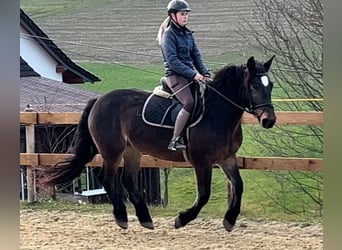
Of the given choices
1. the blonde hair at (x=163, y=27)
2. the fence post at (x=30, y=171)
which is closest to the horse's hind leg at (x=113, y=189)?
the fence post at (x=30, y=171)

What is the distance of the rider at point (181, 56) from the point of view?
3.10 m

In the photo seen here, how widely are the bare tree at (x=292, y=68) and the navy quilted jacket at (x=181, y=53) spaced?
10.3 inches

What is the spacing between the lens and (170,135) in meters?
3.20

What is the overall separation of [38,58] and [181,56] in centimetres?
73

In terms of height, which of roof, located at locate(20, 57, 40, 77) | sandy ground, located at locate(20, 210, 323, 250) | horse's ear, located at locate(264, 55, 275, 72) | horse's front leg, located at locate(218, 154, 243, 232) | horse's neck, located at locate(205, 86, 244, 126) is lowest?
sandy ground, located at locate(20, 210, 323, 250)

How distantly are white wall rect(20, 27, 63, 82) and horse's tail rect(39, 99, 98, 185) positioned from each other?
0.24 m

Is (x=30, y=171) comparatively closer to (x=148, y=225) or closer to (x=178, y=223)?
(x=148, y=225)

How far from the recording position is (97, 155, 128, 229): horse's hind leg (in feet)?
10.9

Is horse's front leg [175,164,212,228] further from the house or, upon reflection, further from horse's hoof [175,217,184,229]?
the house

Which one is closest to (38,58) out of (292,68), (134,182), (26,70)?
(26,70)

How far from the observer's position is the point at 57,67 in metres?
3.36

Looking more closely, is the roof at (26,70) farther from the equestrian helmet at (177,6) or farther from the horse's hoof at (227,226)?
the horse's hoof at (227,226)

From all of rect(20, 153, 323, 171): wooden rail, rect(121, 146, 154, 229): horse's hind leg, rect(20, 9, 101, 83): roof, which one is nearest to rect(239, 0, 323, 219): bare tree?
rect(20, 153, 323, 171): wooden rail
